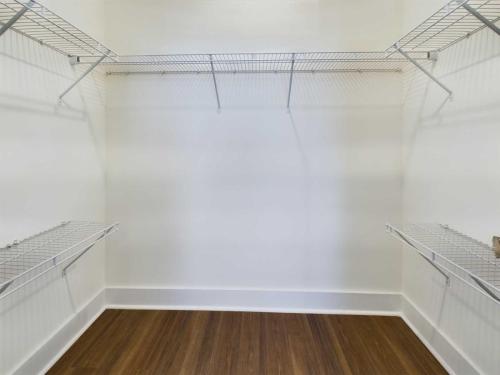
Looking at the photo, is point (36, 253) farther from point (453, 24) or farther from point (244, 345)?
point (453, 24)

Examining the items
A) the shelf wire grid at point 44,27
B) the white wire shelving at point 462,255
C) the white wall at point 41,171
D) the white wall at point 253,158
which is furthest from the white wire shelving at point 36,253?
the white wire shelving at point 462,255

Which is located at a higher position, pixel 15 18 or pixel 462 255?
pixel 15 18

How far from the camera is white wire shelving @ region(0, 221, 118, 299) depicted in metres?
1.29

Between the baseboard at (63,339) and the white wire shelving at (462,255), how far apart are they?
6.83ft

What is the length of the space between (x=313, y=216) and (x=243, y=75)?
47.4 inches

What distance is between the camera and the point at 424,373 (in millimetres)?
1701

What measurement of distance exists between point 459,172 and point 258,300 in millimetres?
1605

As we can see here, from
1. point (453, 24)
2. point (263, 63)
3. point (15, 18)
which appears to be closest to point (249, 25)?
point (263, 63)

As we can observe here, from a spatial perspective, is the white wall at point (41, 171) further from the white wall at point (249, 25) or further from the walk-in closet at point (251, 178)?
the white wall at point (249, 25)

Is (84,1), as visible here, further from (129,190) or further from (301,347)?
(301,347)

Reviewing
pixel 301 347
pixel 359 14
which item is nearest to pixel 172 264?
pixel 301 347

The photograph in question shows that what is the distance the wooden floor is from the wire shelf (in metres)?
1.86

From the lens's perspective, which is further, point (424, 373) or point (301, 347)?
point (301, 347)

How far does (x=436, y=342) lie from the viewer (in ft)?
6.07
